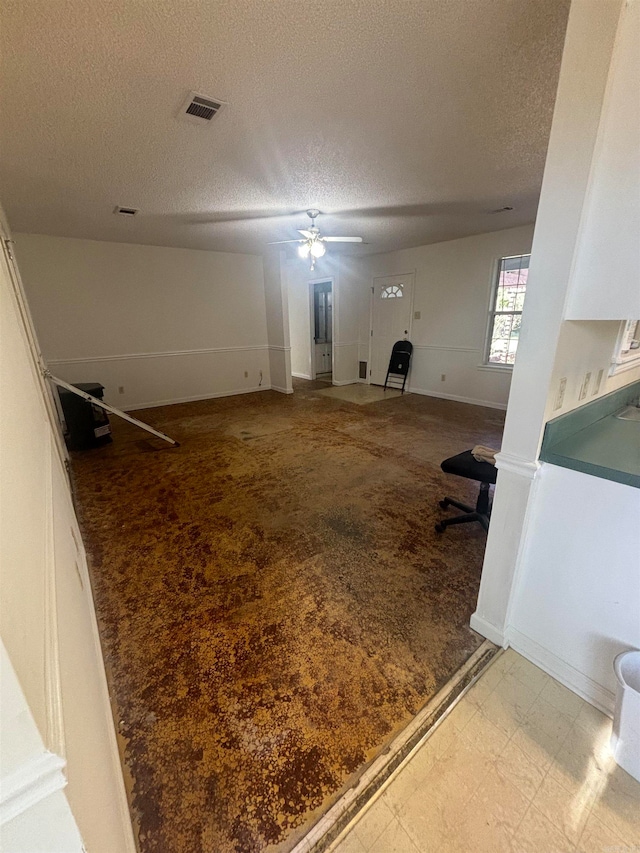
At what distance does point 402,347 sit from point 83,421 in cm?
477

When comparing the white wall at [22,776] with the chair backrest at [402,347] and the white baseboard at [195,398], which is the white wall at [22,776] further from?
the chair backrest at [402,347]

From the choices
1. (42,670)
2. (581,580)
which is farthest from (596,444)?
Result: (42,670)

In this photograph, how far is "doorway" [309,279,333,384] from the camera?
7250 millimetres

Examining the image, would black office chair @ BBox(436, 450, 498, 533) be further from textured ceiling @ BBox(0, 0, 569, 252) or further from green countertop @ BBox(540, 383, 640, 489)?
textured ceiling @ BBox(0, 0, 569, 252)

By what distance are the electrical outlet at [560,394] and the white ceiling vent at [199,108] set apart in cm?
210

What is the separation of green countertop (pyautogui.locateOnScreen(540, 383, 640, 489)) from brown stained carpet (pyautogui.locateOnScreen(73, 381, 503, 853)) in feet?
2.99

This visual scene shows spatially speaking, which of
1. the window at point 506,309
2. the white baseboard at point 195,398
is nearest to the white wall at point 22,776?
the window at point 506,309

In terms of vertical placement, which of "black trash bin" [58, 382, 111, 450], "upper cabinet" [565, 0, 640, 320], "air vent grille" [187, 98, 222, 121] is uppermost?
"air vent grille" [187, 98, 222, 121]

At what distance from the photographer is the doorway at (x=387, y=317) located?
5.86 metres

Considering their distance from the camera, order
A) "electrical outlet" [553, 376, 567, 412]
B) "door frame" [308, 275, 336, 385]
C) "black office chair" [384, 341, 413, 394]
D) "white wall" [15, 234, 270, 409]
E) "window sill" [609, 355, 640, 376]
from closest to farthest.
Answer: "electrical outlet" [553, 376, 567, 412] → "window sill" [609, 355, 640, 376] → "white wall" [15, 234, 270, 409] → "black office chair" [384, 341, 413, 394] → "door frame" [308, 275, 336, 385]

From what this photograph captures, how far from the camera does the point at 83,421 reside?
3.69 meters

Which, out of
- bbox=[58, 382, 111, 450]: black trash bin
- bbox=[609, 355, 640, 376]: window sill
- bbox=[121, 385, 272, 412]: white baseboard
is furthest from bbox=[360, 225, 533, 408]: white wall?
bbox=[58, 382, 111, 450]: black trash bin

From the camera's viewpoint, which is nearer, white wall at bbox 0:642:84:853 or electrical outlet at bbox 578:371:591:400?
white wall at bbox 0:642:84:853

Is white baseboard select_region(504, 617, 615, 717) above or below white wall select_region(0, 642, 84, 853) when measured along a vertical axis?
below
